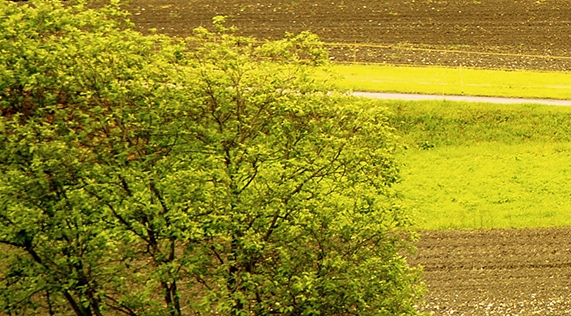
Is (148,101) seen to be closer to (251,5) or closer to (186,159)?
(186,159)

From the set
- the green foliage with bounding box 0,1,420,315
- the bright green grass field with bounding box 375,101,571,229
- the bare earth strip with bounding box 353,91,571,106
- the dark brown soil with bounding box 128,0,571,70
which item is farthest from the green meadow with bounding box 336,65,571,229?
the green foliage with bounding box 0,1,420,315

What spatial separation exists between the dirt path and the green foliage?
21.5ft

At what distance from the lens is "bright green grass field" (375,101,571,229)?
35000mm

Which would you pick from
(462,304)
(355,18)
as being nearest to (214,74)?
(462,304)

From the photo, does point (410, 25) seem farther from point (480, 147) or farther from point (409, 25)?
point (480, 147)

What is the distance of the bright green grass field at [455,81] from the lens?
4316 cm

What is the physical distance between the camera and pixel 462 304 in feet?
92.1

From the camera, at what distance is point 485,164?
38812 mm

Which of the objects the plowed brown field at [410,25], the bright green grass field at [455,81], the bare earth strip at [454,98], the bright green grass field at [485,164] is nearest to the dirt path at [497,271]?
the bright green grass field at [485,164]

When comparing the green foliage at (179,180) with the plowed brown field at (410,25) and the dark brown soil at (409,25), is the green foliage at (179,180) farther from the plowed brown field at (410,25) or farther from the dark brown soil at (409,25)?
the plowed brown field at (410,25)

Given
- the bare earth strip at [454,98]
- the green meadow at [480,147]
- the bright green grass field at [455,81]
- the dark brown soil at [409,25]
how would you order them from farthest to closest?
the dark brown soil at [409,25]
the bright green grass field at [455,81]
the bare earth strip at [454,98]
the green meadow at [480,147]

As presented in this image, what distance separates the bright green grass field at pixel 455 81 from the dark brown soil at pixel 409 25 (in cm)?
138

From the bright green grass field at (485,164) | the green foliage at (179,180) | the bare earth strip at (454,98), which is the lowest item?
the bright green grass field at (485,164)

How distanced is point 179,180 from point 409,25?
3248 cm
